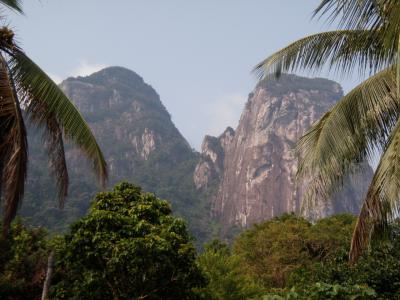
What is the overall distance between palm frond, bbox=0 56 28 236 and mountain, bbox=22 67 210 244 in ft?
248

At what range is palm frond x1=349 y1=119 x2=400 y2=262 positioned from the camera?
12.3ft

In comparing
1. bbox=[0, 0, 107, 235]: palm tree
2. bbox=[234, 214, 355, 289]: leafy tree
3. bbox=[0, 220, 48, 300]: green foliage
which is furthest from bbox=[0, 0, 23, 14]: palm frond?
bbox=[234, 214, 355, 289]: leafy tree

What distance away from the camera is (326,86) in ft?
445

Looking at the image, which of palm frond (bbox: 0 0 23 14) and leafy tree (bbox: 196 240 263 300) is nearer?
palm frond (bbox: 0 0 23 14)

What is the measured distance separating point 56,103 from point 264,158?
10419 cm

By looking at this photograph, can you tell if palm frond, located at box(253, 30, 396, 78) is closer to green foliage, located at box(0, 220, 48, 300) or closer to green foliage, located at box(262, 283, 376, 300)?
green foliage, located at box(262, 283, 376, 300)

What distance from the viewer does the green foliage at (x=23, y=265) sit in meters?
11.8

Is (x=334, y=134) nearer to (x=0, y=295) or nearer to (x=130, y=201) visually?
(x=130, y=201)

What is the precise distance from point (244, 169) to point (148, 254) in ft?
333

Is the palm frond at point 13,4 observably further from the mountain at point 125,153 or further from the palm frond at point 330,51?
the mountain at point 125,153

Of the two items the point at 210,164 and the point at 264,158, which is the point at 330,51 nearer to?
the point at 264,158

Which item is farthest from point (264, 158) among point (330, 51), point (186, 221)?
point (330, 51)

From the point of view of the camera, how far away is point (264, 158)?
10794 cm

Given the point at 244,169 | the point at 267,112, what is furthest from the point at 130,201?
the point at 267,112
